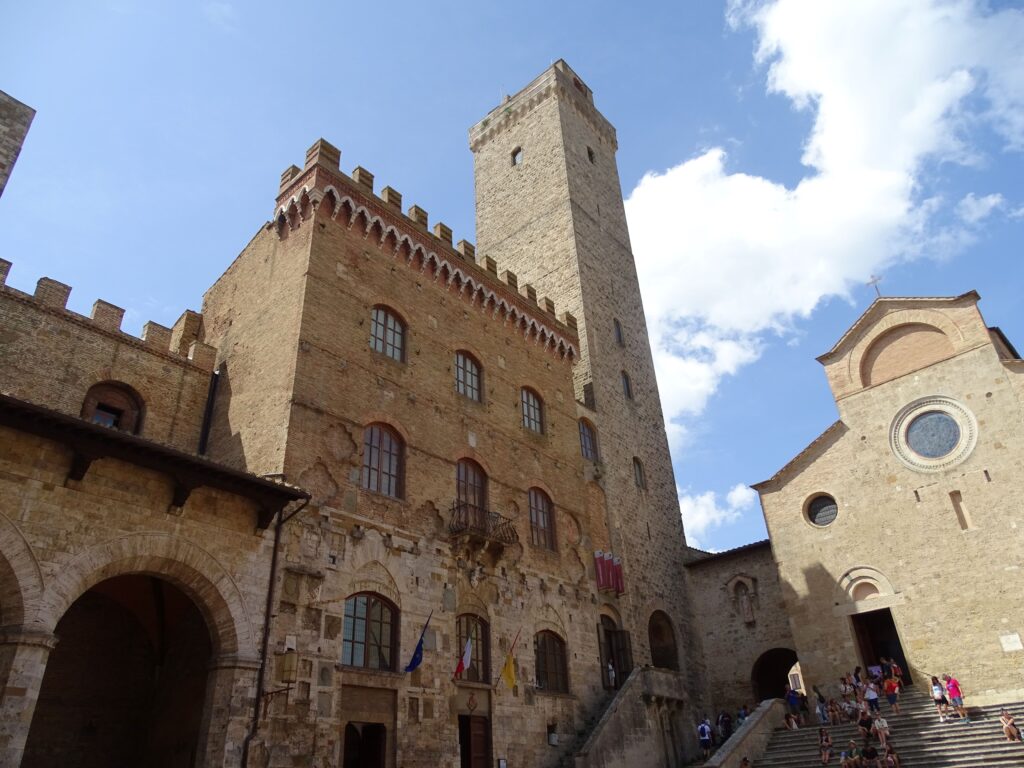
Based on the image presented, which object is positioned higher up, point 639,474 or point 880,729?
point 639,474

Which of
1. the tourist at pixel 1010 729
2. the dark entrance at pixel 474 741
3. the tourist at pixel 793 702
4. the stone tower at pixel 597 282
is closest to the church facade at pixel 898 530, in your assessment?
the tourist at pixel 793 702

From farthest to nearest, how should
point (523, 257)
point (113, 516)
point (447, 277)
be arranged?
1. point (523, 257)
2. point (447, 277)
3. point (113, 516)

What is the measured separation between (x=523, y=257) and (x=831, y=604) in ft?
52.8

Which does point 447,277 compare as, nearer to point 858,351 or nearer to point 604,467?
A: point 604,467

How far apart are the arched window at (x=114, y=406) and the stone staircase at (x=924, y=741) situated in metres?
16.1

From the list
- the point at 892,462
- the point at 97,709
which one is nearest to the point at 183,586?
the point at 97,709

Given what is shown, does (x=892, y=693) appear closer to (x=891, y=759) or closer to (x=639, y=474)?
(x=891, y=759)

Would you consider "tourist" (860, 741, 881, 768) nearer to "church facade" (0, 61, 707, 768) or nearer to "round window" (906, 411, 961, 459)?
"church facade" (0, 61, 707, 768)

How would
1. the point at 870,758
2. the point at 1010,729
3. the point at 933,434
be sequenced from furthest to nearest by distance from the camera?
the point at 933,434
the point at 870,758
the point at 1010,729

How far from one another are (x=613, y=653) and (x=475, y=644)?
590 cm

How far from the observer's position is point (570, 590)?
61.5ft

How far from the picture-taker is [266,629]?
1196cm

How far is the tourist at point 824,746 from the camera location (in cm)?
1628

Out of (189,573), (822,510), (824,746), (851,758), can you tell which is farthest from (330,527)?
(822,510)
